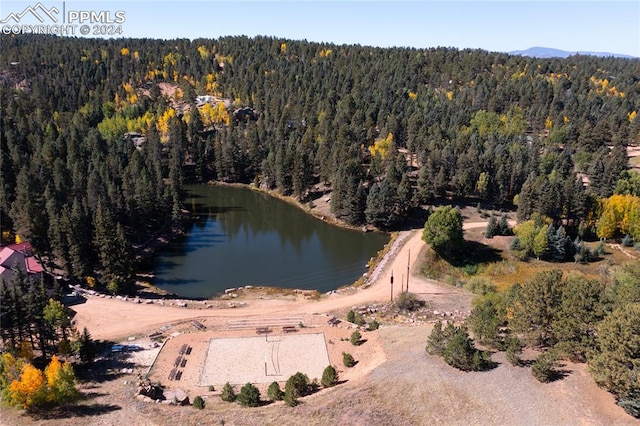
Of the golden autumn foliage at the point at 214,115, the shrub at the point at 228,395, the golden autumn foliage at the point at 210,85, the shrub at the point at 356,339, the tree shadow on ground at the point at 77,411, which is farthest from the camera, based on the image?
the golden autumn foliage at the point at 210,85

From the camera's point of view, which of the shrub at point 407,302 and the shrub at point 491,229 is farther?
the shrub at point 491,229

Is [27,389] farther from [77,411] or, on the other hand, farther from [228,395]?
[228,395]

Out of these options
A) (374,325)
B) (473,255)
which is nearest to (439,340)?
(374,325)

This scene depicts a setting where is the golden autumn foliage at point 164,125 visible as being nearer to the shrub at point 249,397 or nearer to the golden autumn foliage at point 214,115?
the golden autumn foliage at point 214,115

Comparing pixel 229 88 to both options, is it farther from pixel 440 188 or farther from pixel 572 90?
pixel 572 90

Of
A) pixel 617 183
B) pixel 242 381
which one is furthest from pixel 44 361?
pixel 617 183

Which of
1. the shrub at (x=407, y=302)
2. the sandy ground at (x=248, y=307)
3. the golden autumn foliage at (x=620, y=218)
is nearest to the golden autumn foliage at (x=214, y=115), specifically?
the sandy ground at (x=248, y=307)

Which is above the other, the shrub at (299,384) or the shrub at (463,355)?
the shrub at (463,355)
